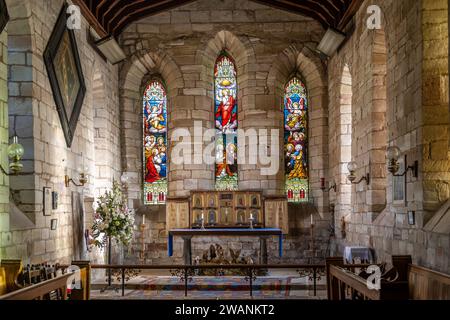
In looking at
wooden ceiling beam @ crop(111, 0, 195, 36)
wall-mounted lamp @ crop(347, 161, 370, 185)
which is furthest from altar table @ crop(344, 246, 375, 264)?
wooden ceiling beam @ crop(111, 0, 195, 36)

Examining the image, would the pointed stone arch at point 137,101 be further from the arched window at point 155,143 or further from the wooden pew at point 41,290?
the wooden pew at point 41,290

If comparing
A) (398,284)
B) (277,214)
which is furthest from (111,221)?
(398,284)

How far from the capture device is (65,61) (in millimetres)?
9320

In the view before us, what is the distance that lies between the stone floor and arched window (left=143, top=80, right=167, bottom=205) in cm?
298

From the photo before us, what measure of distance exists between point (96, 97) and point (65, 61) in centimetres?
260

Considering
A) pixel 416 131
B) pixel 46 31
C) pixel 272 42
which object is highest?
pixel 272 42

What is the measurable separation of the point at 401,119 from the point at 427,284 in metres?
2.55

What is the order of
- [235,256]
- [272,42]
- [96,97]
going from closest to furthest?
[235,256] < [96,97] < [272,42]

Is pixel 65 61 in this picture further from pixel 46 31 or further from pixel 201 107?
pixel 201 107

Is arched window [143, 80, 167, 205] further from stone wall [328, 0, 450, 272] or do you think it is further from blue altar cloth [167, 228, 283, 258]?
stone wall [328, 0, 450, 272]

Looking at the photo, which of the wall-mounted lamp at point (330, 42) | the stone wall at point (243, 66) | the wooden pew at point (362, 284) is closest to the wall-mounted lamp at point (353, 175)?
the wooden pew at point (362, 284)

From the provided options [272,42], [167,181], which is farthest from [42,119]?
[272,42]

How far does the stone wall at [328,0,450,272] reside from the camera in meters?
6.99
